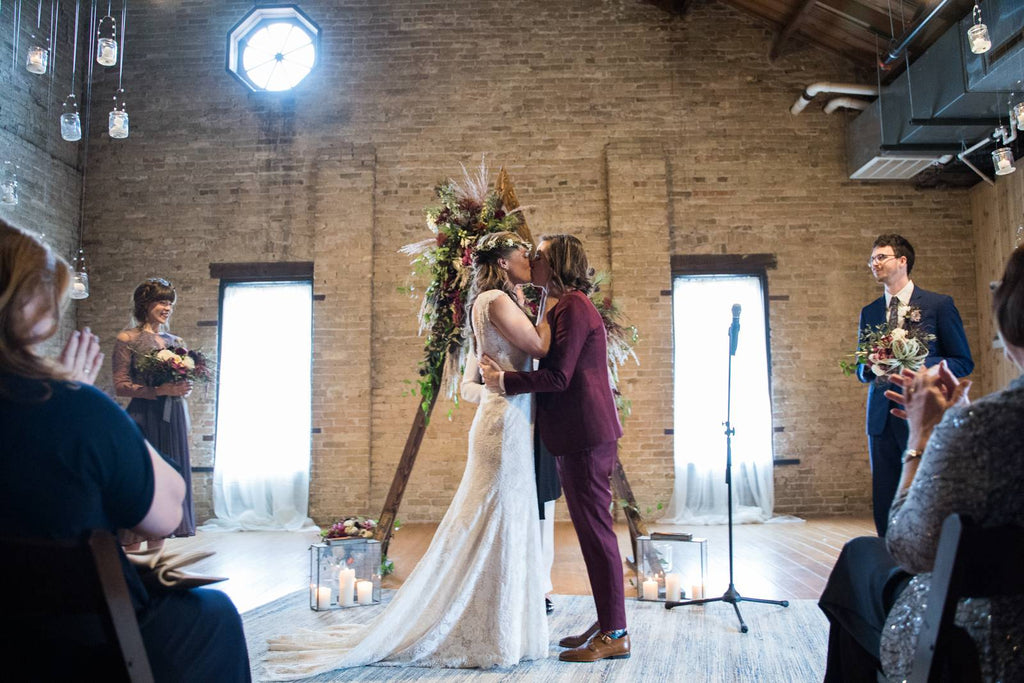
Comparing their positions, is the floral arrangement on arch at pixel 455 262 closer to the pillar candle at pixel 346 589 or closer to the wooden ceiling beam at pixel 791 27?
the pillar candle at pixel 346 589

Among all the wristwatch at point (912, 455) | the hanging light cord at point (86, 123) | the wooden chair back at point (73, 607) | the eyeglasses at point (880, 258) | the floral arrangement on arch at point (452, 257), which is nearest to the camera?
the wooden chair back at point (73, 607)

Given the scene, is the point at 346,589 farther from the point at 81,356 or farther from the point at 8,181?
the point at 8,181

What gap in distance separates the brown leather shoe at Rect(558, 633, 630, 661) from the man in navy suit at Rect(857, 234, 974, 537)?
4.20 ft

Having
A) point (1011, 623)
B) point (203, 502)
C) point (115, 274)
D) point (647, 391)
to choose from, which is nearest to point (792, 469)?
point (647, 391)

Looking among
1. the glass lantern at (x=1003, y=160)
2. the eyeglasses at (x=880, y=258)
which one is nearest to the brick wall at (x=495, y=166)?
the glass lantern at (x=1003, y=160)

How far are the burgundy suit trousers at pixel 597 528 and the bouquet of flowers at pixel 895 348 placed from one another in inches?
53.1

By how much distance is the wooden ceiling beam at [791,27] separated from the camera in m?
7.80

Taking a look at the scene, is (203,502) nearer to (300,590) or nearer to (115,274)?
(115,274)

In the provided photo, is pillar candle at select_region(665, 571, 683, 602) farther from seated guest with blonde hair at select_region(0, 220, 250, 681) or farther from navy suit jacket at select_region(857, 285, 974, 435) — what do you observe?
seated guest with blonde hair at select_region(0, 220, 250, 681)

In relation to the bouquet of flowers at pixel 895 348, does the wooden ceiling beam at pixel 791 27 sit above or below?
above

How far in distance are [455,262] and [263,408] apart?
4.90 m

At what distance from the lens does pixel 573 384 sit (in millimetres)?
3316

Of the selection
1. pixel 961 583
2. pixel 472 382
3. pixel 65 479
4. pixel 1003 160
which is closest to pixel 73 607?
pixel 65 479

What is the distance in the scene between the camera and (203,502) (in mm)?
8422
